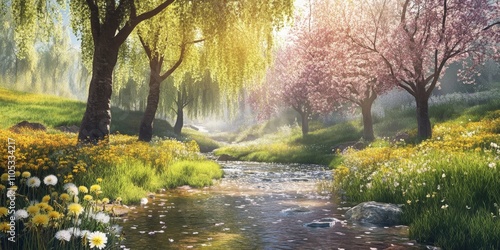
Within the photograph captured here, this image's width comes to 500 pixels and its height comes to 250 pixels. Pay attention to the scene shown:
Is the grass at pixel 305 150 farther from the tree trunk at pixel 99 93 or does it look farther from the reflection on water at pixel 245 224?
the tree trunk at pixel 99 93

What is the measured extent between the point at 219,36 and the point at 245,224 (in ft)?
24.7

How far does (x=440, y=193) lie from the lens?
9.18 metres

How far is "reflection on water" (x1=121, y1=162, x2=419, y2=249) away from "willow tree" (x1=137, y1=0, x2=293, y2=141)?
5.64m

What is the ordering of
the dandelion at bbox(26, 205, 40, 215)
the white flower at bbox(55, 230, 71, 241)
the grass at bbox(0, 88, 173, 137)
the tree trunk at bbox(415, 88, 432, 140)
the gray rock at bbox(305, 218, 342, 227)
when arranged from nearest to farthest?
1. the white flower at bbox(55, 230, 71, 241)
2. the dandelion at bbox(26, 205, 40, 215)
3. the gray rock at bbox(305, 218, 342, 227)
4. the tree trunk at bbox(415, 88, 432, 140)
5. the grass at bbox(0, 88, 173, 137)

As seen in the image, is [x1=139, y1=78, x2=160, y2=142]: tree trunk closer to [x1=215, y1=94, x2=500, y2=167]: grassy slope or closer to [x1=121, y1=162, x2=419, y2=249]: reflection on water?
[x1=121, y1=162, x2=419, y2=249]: reflection on water

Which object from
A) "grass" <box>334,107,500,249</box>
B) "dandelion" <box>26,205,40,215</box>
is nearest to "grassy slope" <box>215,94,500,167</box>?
"grass" <box>334,107,500,249</box>

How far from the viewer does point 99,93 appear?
1533cm

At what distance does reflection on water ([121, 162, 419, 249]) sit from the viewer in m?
7.41

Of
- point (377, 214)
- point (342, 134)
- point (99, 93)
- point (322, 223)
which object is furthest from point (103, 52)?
point (342, 134)

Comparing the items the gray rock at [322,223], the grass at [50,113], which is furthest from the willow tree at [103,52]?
the grass at [50,113]

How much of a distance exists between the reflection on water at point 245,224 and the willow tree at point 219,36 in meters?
5.64

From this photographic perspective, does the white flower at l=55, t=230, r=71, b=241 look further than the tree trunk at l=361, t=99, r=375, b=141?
No

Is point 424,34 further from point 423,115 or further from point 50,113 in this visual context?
point 50,113

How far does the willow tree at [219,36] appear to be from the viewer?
14.1 metres
